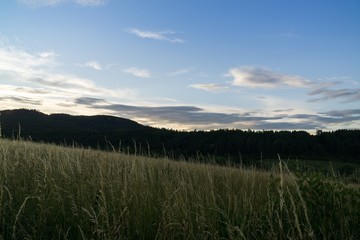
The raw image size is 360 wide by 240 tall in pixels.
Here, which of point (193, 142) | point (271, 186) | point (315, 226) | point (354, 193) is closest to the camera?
point (315, 226)

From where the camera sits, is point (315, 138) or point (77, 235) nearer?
point (77, 235)

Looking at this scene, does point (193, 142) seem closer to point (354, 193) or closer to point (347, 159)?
point (347, 159)

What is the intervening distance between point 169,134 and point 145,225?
7444 centimetres

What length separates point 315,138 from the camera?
341 feet

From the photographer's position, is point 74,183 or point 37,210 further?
point 74,183

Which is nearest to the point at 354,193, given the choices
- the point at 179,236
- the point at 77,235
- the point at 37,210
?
the point at 179,236

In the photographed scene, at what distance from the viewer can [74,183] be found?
217 inches

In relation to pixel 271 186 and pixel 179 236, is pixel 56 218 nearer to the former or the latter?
pixel 179 236

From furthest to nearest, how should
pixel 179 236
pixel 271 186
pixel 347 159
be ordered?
pixel 347 159 < pixel 271 186 < pixel 179 236

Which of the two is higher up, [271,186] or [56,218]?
[271,186]

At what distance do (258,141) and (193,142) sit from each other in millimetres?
22059

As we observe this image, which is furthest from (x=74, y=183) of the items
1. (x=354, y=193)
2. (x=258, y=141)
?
(x=258, y=141)

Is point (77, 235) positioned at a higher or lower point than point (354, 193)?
lower

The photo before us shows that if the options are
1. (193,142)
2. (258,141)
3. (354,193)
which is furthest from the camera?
(258,141)
